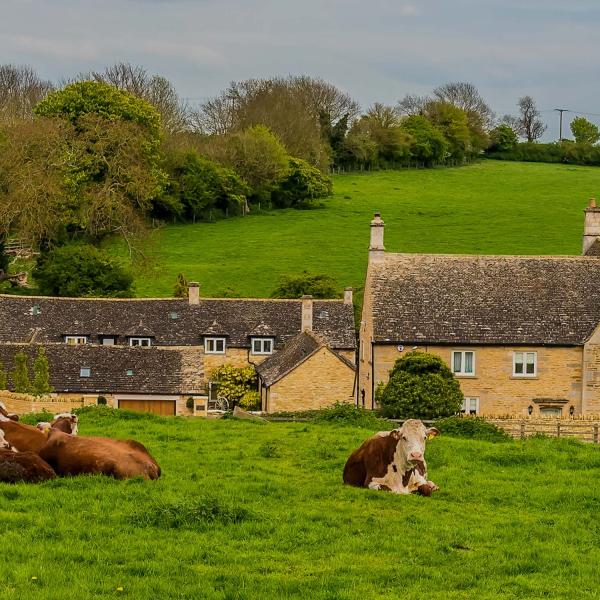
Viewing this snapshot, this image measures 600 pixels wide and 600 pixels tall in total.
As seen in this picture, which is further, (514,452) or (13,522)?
(514,452)

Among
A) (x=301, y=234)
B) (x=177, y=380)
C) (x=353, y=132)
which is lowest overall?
(x=177, y=380)

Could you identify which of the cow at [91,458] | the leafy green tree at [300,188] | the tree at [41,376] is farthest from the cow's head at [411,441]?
the leafy green tree at [300,188]

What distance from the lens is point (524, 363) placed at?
5197cm

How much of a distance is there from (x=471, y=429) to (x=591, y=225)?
3276cm

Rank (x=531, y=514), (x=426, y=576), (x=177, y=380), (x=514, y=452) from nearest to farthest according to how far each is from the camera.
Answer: (x=426, y=576) < (x=531, y=514) < (x=514, y=452) < (x=177, y=380)

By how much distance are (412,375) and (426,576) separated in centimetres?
3126

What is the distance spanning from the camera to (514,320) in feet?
173

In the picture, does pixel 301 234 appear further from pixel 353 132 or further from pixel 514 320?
pixel 514 320

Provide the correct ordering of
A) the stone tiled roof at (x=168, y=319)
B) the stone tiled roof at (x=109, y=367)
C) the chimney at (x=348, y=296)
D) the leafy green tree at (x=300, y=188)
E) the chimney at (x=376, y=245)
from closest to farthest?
the chimney at (x=376, y=245) < the stone tiled roof at (x=109, y=367) < the stone tiled roof at (x=168, y=319) < the chimney at (x=348, y=296) < the leafy green tree at (x=300, y=188)

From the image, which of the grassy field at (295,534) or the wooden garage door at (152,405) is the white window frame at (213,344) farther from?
the grassy field at (295,534)

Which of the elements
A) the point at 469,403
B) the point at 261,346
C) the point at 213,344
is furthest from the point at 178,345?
the point at 469,403

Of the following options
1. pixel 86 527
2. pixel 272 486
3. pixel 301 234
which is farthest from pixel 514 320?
pixel 301 234

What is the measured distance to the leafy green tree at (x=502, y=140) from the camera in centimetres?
16412

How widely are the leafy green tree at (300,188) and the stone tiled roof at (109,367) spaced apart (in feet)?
204
